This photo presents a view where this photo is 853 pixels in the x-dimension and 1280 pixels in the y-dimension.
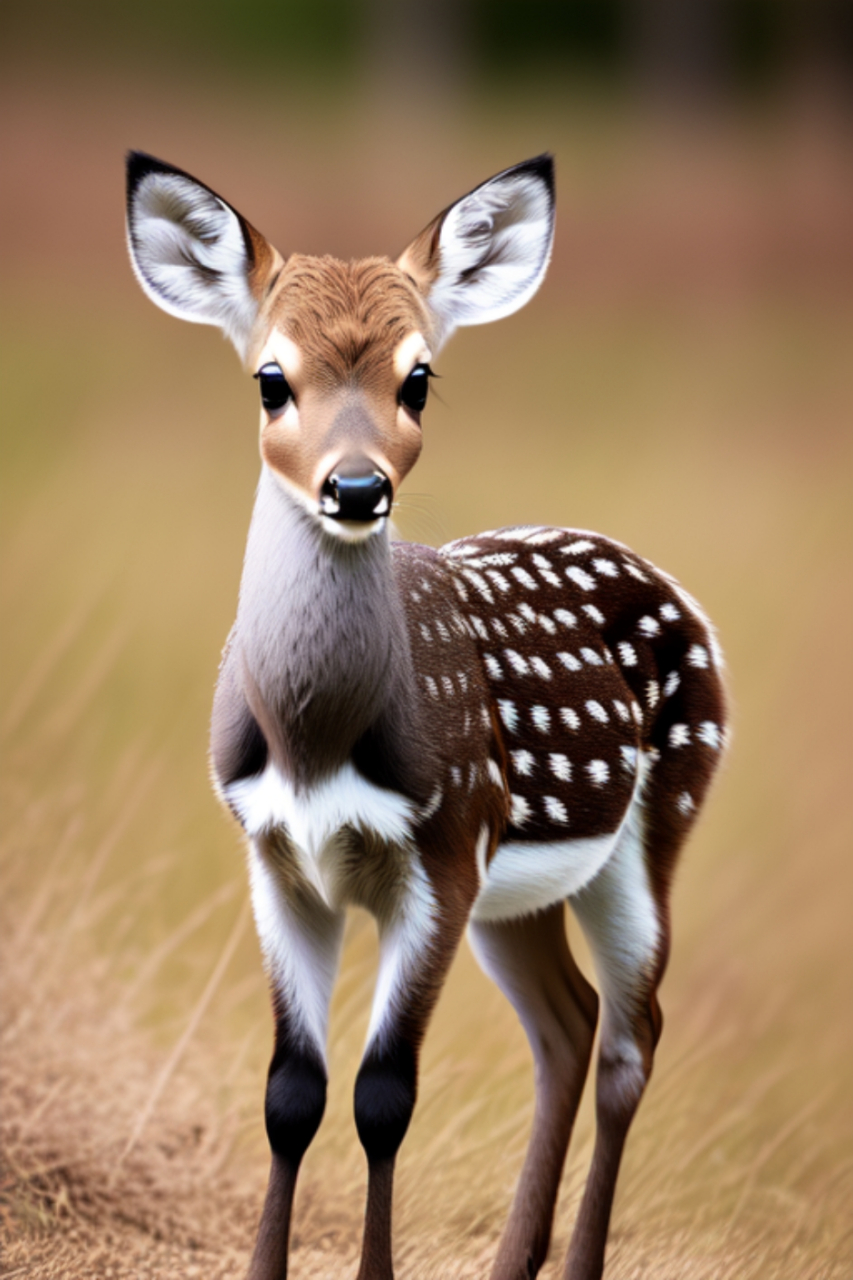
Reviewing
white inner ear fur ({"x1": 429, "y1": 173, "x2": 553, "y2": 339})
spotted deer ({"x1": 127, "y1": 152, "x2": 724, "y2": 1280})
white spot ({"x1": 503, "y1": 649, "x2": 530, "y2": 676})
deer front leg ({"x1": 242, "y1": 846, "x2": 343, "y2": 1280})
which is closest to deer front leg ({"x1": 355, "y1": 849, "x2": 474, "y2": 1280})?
spotted deer ({"x1": 127, "y1": 152, "x2": 724, "y2": 1280})

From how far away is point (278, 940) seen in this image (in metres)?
3.01

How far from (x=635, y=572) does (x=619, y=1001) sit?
918 mm

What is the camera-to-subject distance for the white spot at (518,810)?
3.07 meters

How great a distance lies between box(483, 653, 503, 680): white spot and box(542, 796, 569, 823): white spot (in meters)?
0.25

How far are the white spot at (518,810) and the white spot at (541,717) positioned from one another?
148 millimetres

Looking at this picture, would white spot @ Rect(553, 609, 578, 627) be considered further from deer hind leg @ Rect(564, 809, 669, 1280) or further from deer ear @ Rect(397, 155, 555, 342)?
deer ear @ Rect(397, 155, 555, 342)

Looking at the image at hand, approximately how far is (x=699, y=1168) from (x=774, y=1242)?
0.35 m

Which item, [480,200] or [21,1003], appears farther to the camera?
[21,1003]

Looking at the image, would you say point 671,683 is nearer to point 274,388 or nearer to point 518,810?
point 518,810

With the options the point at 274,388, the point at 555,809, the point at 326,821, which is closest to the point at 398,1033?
the point at 326,821

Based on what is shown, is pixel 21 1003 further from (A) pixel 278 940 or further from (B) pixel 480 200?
(B) pixel 480 200

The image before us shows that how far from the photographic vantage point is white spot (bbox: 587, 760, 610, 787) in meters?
3.20

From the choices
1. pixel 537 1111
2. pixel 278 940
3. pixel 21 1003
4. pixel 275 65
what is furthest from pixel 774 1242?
pixel 275 65

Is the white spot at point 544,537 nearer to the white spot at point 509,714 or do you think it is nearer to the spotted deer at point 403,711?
the spotted deer at point 403,711
